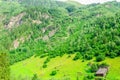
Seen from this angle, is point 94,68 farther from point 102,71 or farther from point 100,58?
point 100,58

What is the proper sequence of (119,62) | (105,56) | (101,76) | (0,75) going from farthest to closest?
1. (105,56)
2. (119,62)
3. (101,76)
4. (0,75)

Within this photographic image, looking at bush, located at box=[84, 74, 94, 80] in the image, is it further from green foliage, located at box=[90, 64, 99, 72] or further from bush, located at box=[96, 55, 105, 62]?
bush, located at box=[96, 55, 105, 62]

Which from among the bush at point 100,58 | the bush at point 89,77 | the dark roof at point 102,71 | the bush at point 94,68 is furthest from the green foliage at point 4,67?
the bush at point 100,58

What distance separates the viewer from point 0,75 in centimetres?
12225

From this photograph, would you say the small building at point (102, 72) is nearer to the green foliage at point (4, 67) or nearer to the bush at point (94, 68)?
the bush at point (94, 68)

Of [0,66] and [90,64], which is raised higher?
[0,66]

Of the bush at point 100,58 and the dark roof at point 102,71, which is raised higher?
the bush at point 100,58

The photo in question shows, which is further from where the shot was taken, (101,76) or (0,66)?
(101,76)

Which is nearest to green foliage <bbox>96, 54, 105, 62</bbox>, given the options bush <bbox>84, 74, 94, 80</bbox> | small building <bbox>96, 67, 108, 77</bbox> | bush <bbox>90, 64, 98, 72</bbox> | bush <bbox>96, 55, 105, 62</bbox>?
bush <bbox>96, 55, 105, 62</bbox>

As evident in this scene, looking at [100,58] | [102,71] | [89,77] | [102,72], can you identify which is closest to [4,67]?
[89,77]

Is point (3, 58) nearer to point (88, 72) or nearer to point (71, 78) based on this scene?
point (71, 78)

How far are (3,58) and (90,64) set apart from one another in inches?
3027

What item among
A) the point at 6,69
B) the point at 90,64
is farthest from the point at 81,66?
the point at 6,69

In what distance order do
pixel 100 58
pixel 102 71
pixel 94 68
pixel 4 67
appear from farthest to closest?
1. pixel 100 58
2. pixel 94 68
3. pixel 102 71
4. pixel 4 67
